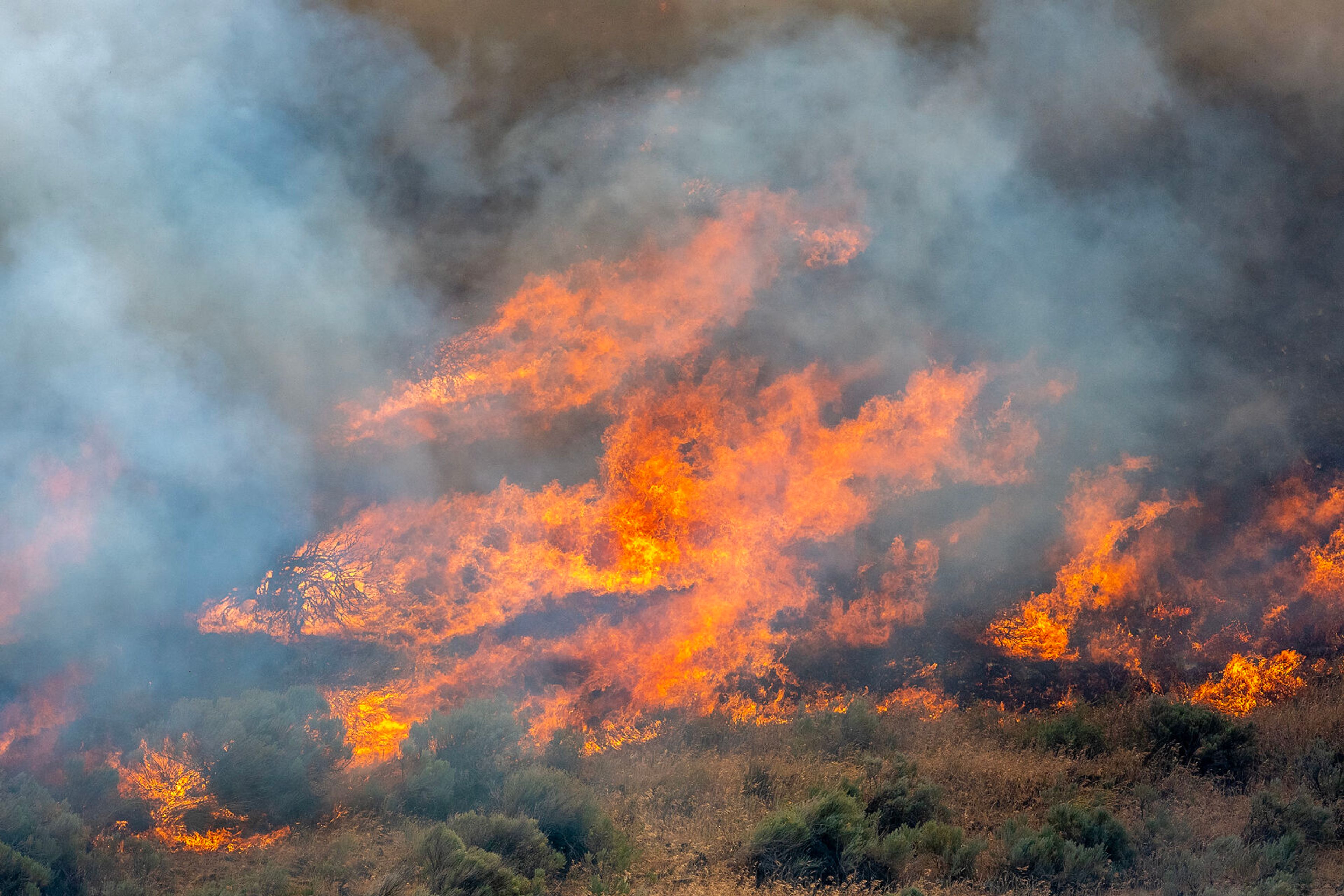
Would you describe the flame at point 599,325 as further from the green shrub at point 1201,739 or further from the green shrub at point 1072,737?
the green shrub at point 1201,739

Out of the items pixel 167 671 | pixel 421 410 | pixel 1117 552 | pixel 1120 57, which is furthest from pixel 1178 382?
pixel 167 671

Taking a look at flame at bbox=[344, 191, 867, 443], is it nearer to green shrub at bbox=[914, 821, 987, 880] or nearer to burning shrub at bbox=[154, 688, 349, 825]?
burning shrub at bbox=[154, 688, 349, 825]

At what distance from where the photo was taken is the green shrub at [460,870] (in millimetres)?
5066

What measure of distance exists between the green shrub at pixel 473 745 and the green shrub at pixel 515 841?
0.59 metres

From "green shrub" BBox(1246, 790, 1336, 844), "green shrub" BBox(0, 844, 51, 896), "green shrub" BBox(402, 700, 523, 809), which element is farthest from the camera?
"green shrub" BBox(402, 700, 523, 809)

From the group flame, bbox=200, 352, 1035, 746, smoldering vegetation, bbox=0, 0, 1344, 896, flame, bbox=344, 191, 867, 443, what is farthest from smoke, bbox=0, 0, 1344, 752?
flame, bbox=200, 352, 1035, 746

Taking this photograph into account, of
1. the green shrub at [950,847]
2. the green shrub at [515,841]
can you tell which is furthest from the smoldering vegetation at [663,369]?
the green shrub at [515,841]

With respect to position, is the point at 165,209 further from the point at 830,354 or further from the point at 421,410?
the point at 830,354

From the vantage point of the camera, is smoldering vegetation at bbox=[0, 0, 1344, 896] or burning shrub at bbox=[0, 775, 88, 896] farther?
smoldering vegetation at bbox=[0, 0, 1344, 896]

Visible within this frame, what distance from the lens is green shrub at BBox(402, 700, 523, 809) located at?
6371mm

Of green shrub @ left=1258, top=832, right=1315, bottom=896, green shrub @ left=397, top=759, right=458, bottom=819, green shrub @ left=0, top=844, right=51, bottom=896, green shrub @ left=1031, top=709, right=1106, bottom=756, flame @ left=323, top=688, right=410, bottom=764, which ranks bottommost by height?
green shrub @ left=1258, top=832, right=1315, bottom=896

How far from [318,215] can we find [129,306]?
1.65m

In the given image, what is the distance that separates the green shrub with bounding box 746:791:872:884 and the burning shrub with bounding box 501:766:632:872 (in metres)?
0.81

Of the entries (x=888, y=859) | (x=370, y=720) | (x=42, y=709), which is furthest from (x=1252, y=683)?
(x=42, y=709)
